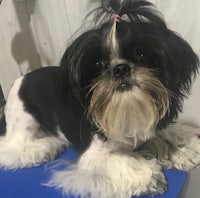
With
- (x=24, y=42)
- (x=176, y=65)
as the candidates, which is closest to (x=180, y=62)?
(x=176, y=65)

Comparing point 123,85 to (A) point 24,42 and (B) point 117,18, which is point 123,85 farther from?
(A) point 24,42

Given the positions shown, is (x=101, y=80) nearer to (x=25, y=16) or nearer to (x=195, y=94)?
(x=195, y=94)

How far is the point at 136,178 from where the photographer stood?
3.83ft

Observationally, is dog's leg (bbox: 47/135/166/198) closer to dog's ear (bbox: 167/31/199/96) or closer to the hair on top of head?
dog's ear (bbox: 167/31/199/96)

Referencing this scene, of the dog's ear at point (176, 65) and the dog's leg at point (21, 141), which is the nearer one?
the dog's ear at point (176, 65)

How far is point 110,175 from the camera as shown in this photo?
119cm

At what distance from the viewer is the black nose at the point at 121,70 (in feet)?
3.32

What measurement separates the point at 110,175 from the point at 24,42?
2.76 feet

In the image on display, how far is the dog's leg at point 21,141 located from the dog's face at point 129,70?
0.38 m

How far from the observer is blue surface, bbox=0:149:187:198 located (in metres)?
1.20

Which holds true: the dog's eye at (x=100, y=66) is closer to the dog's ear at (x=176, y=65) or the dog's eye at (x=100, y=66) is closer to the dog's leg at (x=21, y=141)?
the dog's ear at (x=176, y=65)

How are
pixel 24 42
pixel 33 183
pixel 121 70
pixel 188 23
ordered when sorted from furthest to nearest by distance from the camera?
pixel 24 42 → pixel 188 23 → pixel 33 183 → pixel 121 70

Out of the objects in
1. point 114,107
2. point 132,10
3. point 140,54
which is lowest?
point 114,107

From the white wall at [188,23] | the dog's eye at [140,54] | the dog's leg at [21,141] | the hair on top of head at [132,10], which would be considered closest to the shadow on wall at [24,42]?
the dog's leg at [21,141]
